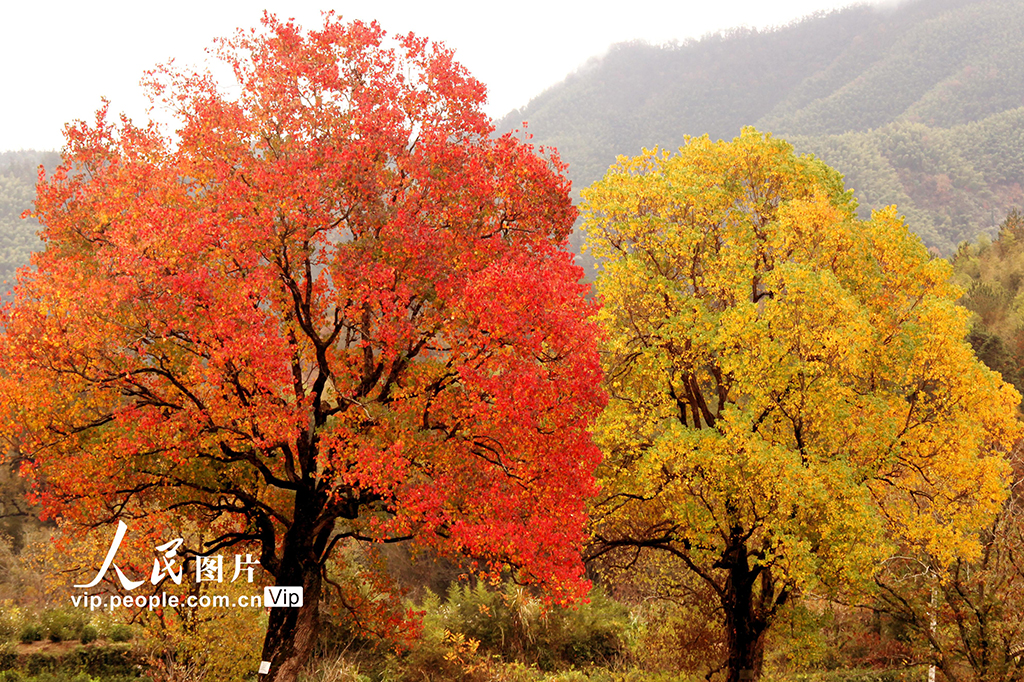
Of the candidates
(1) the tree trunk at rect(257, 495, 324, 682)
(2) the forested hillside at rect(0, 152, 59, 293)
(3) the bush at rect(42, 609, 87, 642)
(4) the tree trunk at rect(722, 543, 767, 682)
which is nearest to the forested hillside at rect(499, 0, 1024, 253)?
(2) the forested hillside at rect(0, 152, 59, 293)

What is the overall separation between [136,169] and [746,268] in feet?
38.3

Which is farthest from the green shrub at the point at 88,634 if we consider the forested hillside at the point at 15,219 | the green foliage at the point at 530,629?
the forested hillside at the point at 15,219

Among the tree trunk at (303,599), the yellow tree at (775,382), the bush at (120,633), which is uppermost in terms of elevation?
the yellow tree at (775,382)

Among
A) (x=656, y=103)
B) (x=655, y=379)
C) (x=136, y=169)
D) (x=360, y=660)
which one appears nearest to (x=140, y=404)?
(x=136, y=169)

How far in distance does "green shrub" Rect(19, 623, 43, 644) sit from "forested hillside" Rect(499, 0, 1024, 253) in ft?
273

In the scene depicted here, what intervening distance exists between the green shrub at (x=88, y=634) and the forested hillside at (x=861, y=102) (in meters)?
82.3

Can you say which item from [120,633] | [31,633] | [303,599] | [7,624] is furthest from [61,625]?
[303,599]

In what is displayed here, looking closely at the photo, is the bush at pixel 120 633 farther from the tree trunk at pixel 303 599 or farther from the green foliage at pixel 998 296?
the green foliage at pixel 998 296

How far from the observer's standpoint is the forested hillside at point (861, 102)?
310ft

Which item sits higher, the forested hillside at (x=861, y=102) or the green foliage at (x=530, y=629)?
the forested hillside at (x=861, y=102)

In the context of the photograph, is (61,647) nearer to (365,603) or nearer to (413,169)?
(365,603)

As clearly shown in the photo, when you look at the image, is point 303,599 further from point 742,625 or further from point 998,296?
point 998,296

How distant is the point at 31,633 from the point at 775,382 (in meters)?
17.8

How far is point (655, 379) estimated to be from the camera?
16.5 meters
